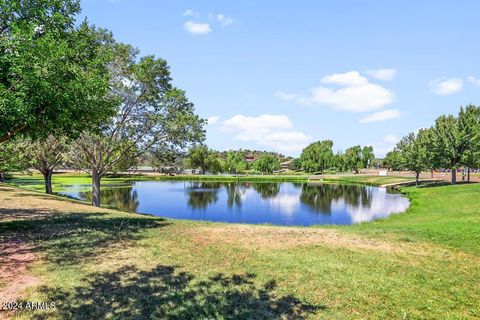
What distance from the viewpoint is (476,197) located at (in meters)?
32.9

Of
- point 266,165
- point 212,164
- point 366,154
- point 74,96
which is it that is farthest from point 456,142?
point 266,165

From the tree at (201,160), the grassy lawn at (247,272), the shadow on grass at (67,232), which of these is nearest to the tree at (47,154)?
the shadow on grass at (67,232)

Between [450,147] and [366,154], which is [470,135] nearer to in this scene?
[450,147]

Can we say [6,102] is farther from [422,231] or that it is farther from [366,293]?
[422,231]

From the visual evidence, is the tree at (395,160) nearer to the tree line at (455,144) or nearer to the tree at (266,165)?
the tree line at (455,144)

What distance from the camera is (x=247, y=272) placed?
33.5 ft

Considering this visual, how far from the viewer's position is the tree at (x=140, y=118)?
93.2 ft

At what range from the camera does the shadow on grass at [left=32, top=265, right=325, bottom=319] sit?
7.52 metres

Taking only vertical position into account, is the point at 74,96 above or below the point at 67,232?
above

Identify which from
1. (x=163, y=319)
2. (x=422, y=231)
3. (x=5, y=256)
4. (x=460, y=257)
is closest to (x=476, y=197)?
(x=422, y=231)

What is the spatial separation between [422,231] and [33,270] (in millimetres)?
17834

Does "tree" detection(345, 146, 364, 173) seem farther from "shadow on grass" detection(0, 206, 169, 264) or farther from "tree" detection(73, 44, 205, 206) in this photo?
"shadow on grass" detection(0, 206, 169, 264)

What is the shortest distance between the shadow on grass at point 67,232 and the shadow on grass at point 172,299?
274 cm

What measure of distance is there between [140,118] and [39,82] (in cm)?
1885
